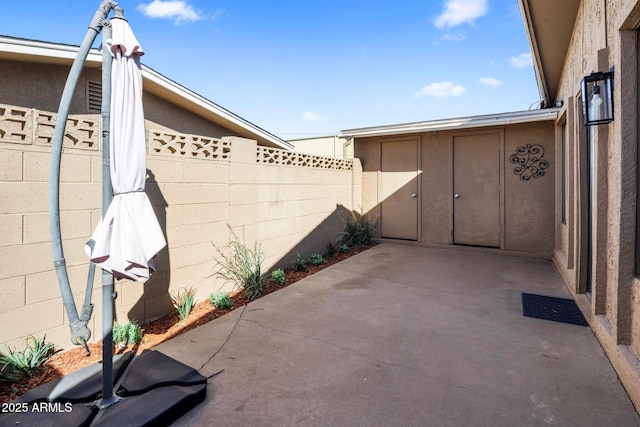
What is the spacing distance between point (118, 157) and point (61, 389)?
1703 mm

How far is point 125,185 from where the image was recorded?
214 cm

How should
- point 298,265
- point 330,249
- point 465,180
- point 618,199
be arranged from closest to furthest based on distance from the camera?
point 618,199, point 298,265, point 330,249, point 465,180

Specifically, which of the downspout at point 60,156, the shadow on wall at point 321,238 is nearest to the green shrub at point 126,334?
the downspout at point 60,156

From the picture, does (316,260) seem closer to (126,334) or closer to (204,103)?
(126,334)

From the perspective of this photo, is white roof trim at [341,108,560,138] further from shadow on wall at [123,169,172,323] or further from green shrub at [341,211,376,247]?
shadow on wall at [123,169,172,323]

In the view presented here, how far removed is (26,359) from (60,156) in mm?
1783

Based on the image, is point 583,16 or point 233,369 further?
point 583,16

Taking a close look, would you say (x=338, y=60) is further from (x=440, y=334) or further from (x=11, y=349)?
(x=11, y=349)

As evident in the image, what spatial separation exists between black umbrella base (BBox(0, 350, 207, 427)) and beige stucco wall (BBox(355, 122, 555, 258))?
6508 mm

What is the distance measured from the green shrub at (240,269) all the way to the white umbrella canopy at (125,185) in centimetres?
240

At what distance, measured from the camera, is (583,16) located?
13.6 feet

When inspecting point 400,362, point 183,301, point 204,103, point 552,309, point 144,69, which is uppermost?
point 144,69

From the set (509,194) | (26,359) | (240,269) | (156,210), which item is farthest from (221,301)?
(509,194)

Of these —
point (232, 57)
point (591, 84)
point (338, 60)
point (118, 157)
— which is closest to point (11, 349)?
point (118, 157)
